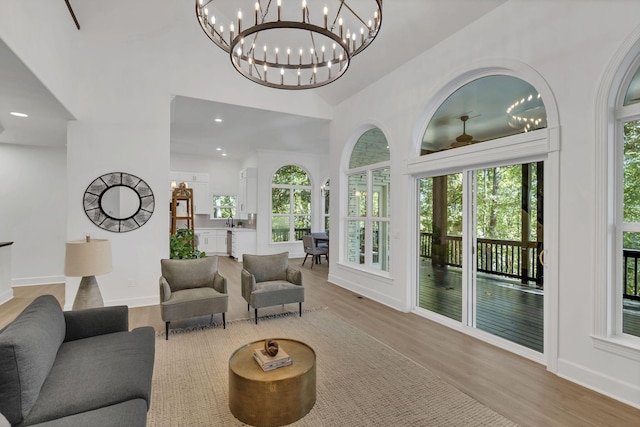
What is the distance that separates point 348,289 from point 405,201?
211cm

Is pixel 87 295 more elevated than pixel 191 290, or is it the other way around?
pixel 87 295

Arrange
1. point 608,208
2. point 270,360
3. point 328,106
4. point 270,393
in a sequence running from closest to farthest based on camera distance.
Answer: point 270,393 → point 270,360 → point 608,208 → point 328,106

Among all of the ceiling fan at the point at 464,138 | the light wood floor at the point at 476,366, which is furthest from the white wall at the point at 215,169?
the ceiling fan at the point at 464,138

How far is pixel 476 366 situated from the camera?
2.94 meters

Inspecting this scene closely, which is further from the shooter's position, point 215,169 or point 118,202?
point 215,169

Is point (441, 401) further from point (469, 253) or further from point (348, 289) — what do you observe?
point (348, 289)

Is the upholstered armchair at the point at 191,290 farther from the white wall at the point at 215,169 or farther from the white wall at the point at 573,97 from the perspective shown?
the white wall at the point at 215,169

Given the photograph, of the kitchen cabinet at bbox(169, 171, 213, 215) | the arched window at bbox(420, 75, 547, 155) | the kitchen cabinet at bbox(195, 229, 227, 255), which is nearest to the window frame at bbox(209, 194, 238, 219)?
the kitchen cabinet at bbox(169, 171, 213, 215)

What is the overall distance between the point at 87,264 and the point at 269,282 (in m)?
2.14

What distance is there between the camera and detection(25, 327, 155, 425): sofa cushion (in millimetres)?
1632

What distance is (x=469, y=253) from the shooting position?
378 centimetres

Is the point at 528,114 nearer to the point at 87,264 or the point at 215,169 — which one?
the point at 87,264

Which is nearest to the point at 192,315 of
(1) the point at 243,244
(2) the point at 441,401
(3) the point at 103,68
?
(2) the point at 441,401

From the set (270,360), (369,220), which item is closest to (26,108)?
(270,360)
